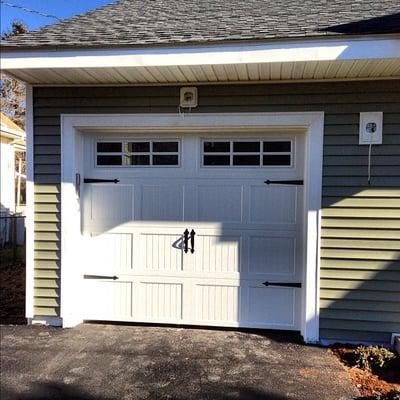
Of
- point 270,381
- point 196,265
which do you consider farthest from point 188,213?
point 270,381

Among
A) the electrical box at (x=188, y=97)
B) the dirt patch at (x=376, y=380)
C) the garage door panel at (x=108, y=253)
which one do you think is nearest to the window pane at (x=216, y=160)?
the electrical box at (x=188, y=97)

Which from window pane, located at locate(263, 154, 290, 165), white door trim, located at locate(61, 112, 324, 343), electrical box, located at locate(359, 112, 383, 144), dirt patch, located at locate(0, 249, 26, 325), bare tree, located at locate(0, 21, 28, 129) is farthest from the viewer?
bare tree, located at locate(0, 21, 28, 129)

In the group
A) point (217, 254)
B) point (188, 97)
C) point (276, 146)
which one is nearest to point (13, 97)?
point (188, 97)

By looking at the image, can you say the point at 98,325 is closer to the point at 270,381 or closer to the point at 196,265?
the point at 196,265

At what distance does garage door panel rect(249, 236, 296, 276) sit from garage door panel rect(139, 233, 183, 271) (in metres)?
0.78

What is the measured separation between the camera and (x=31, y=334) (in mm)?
4352

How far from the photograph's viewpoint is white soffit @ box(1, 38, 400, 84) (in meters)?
3.41

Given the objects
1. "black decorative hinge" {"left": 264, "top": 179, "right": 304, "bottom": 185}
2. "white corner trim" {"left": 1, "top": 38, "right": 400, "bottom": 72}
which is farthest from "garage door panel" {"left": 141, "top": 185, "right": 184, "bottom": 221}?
"white corner trim" {"left": 1, "top": 38, "right": 400, "bottom": 72}

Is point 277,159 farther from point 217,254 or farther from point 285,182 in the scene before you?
point 217,254

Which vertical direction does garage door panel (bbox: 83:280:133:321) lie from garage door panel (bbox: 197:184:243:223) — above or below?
below

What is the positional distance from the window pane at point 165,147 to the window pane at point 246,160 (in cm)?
64

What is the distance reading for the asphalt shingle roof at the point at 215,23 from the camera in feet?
11.7

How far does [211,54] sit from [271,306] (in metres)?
2.56

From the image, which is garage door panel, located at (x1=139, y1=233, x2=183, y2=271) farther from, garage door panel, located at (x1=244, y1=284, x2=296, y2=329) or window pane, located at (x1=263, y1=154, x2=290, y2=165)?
window pane, located at (x1=263, y1=154, x2=290, y2=165)
